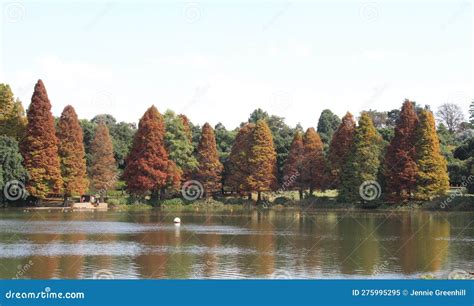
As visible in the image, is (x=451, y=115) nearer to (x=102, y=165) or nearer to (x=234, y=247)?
(x=102, y=165)

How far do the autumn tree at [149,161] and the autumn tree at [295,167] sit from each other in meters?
10.3

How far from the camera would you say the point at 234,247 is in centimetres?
2878

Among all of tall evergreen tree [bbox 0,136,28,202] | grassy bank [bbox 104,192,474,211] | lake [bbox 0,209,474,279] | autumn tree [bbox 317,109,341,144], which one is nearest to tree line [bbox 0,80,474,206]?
tall evergreen tree [bbox 0,136,28,202]

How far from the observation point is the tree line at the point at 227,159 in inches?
2218

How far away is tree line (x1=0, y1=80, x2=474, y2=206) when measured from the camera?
2218 inches

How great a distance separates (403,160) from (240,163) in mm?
15502

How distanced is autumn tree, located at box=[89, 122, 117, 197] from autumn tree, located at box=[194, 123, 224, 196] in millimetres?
7976

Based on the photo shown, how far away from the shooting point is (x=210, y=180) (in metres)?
64.6

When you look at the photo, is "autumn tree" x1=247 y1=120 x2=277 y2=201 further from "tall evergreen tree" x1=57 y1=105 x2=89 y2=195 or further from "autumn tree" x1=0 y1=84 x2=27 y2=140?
"autumn tree" x1=0 y1=84 x2=27 y2=140

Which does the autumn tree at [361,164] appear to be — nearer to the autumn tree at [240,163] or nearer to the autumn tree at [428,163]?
the autumn tree at [428,163]

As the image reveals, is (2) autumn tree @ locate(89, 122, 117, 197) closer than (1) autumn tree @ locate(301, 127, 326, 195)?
Yes

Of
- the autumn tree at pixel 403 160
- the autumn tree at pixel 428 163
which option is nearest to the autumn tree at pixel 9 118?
the autumn tree at pixel 403 160

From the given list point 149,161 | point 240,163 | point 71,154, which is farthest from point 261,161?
Result: point 71,154

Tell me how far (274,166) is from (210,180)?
19.9 feet
